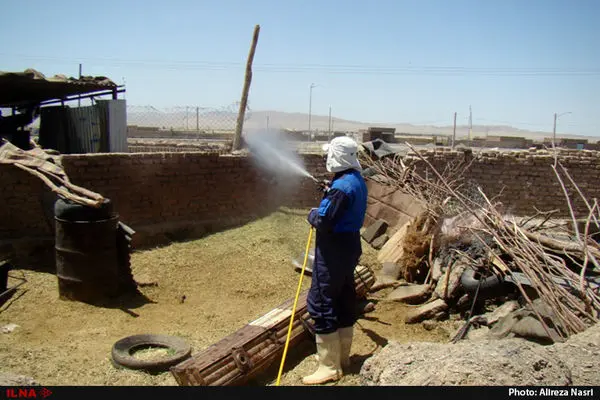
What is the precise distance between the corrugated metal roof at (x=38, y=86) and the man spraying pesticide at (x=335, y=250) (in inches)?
284

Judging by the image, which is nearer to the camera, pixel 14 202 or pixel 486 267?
pixel 486 267

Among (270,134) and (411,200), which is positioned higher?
(270,134)

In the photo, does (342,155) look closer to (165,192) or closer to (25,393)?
(25,393)

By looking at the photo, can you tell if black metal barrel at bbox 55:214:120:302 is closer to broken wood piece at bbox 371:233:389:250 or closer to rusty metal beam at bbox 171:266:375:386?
rusty metal beam at bbox 171:266:375:386

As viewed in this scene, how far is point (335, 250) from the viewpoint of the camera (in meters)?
4.38

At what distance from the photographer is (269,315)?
5207 mm

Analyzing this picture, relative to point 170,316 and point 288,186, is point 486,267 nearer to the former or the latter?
point 170,316

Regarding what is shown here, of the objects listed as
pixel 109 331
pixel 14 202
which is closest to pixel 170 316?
pixel 109 331

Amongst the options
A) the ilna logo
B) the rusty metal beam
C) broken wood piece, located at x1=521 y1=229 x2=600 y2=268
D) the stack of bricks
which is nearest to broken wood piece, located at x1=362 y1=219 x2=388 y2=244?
the stack of bricks

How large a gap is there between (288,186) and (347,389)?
25.4 feet

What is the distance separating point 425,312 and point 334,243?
2353 mm

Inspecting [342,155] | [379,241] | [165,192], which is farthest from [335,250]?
[165,192]

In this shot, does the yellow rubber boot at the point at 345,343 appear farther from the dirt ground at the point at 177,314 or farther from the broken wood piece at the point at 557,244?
the broken wood piece at the point at 557,244

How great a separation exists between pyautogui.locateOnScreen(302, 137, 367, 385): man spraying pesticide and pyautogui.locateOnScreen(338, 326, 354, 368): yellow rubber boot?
7 centimetres
